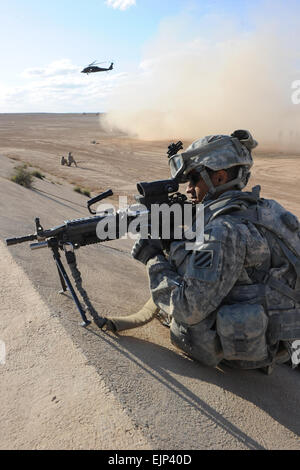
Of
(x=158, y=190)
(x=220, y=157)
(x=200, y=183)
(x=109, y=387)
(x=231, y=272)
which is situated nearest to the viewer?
(x=109, y=387)

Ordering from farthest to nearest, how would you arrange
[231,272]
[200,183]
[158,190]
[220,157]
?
[158,190], [200,183], [220,157], [231,272]

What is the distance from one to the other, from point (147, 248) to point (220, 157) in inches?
32.4

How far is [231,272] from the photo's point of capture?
245 centimetres

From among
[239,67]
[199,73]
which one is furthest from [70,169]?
[199,73]

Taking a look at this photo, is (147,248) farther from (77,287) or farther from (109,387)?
(109,387)

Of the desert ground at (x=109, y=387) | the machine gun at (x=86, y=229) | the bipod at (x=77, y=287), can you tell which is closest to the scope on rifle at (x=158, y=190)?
the machine gun at (x=86, y=229)

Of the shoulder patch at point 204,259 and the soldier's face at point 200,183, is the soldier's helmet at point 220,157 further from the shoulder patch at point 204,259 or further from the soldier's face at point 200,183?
the shoulder patch at point 204,259

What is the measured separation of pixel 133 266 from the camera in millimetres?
5863

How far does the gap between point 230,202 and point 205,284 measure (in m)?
0.58

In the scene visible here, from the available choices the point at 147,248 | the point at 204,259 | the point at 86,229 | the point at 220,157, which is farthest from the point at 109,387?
the point at 220,157

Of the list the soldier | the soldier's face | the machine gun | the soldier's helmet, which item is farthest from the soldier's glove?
the soldier's helmet

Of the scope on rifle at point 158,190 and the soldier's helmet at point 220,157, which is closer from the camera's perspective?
the soldier's helmet at point 220,157

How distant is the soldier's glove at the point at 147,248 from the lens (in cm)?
293

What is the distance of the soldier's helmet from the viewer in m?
2.74
